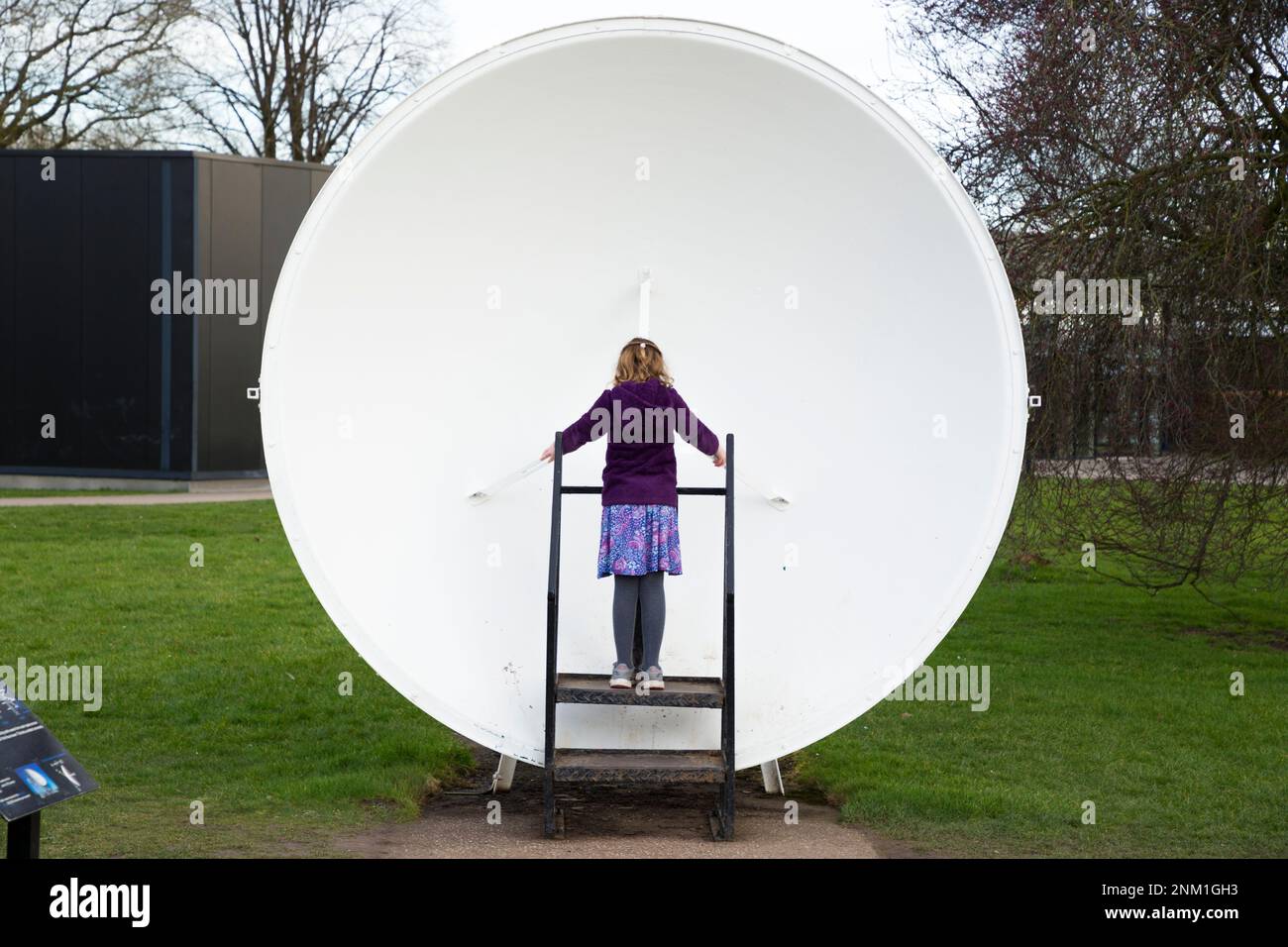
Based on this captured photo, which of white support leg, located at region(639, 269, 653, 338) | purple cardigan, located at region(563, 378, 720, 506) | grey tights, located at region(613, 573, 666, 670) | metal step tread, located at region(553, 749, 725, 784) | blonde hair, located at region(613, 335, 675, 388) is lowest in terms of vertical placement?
metal step tread, located at region(553, 749, 725, 784)

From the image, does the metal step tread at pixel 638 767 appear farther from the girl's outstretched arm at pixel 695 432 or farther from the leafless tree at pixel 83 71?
the leafless tree at pixel 83 71

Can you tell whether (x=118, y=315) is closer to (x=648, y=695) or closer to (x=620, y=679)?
(x=620, y=679)

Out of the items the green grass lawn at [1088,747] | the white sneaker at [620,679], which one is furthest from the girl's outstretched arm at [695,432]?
the green grass lawn at [1088,747]

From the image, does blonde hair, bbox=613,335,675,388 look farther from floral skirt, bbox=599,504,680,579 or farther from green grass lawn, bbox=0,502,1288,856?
green grass lawn, bbox=0,502,1288,856

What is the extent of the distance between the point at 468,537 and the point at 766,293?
62.8 inches

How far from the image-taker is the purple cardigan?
5793mm

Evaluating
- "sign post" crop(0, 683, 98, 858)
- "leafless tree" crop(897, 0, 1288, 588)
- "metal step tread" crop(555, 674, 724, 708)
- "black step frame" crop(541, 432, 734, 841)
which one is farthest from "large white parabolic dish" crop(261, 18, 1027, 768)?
"leafless tree" crop(897, 0, 1288, 588)

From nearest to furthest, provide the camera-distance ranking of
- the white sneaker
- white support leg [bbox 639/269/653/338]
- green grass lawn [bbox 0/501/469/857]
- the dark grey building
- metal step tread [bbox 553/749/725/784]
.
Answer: metal step tread [bbox 553/749/725/784]
the white sneaker
green grass lawn [bbox 0/501/469/857]
white support leg [bbox 639/269/653/338]
the dark grey building

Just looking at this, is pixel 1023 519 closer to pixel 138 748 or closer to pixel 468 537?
pixel 468 537

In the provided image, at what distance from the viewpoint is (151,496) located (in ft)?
57.4

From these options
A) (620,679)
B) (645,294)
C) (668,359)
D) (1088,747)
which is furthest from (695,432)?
(1088,747)

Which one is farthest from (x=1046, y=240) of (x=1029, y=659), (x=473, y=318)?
(x=473, y=318)

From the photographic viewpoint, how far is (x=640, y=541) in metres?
5.75

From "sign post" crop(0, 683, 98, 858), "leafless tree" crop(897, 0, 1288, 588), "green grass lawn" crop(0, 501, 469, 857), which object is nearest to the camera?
"sign post" crop(0, 683, 98, 858)
